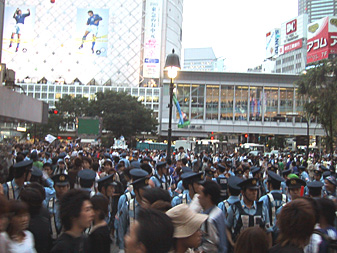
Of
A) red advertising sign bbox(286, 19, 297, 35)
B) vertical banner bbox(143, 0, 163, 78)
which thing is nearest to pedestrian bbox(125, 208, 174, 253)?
vertical banner bbox(143, 0, 163, 78)

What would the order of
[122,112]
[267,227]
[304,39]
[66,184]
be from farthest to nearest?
[304,39]
[122,112]
[66,184]
[267,227]

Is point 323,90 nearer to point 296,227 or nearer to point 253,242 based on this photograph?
point 296,227

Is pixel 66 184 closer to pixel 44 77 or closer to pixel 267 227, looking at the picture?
pixel 267 227

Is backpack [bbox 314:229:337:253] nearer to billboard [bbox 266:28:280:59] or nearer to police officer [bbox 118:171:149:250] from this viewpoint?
police officer [bbox 118:171:149:250]

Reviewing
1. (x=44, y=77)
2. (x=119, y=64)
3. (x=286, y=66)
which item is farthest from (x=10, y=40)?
(x=286, y=66)

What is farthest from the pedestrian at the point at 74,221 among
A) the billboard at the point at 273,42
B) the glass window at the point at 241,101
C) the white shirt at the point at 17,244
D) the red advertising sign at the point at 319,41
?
the billboard at the point at 273,42

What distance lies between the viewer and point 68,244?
332 cm

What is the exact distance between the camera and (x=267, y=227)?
5.22 m

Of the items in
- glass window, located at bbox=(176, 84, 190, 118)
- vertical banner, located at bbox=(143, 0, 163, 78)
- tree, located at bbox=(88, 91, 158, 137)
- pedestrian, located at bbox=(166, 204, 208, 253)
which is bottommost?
pedestrian, located at bbox=(166, 204, 208, 253)

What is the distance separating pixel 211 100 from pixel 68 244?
185 feet

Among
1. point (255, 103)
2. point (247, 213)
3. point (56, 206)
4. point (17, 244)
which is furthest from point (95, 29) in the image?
point (17, 244)

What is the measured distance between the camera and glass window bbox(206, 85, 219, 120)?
2311 inches

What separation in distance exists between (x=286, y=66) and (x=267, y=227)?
12327cm

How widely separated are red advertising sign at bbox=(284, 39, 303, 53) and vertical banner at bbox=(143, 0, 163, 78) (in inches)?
1791
